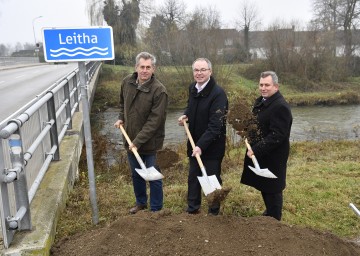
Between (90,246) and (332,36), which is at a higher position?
(332,36)

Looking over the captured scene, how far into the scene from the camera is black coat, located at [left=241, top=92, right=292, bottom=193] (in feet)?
12.3

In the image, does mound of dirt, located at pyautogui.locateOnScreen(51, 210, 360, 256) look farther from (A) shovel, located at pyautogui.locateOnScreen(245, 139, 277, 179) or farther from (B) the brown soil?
(B) the brown soil

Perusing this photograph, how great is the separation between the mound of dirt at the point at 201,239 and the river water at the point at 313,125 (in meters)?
8.56

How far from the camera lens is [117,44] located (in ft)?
113

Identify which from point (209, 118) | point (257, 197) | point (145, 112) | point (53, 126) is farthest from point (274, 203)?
point (53, 126)

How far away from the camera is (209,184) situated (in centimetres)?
376

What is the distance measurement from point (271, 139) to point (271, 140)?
10mm

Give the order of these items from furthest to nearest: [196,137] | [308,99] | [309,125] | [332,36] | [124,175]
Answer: [332,36] → [308,99] → [309,125] → [124,175] → [196,137]

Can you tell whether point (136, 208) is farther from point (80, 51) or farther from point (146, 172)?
point (80, 51)

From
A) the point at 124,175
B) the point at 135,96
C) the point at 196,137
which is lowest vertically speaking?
the point at 124,175

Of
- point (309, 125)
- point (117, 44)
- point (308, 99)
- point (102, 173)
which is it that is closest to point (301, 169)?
point (102, 173)

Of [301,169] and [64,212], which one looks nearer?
[64,212]

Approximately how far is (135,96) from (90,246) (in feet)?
5.71

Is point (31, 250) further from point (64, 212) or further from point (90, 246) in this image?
point (64, 212)
